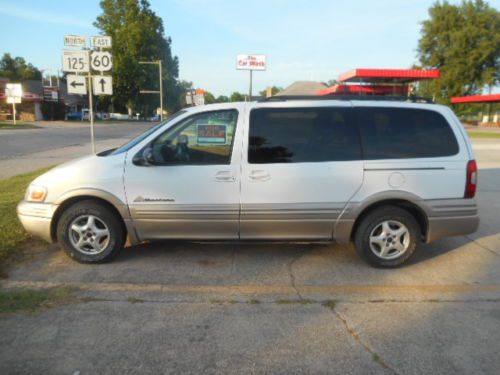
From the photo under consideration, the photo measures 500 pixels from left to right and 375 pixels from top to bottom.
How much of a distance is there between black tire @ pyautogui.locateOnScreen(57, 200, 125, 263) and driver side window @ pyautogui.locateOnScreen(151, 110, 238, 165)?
820mm

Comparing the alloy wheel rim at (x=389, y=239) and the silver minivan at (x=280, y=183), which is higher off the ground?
the silver minivan at (x=280, y=183)

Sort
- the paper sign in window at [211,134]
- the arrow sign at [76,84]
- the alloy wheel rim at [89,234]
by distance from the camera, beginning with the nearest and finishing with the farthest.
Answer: the alloy wheel rim at [89,234] < the paper sign in window at [211,134] < the arrow sign at [76,84]

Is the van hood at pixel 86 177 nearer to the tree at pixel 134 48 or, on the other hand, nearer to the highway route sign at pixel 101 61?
the highway route sign at pixel 101 61

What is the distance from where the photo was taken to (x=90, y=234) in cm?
458

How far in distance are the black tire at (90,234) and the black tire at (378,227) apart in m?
2.68

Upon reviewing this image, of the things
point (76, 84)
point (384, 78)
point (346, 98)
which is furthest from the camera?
point (384, 78)

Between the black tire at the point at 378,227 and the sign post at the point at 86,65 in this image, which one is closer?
the black tire at the point at 378,227

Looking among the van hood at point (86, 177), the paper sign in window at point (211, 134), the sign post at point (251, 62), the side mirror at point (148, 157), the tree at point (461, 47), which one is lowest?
the van hood at point (86, 177)

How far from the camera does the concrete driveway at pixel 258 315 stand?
9.46 feet

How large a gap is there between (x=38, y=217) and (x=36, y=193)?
27cm

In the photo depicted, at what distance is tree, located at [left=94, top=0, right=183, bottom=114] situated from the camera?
67.8m

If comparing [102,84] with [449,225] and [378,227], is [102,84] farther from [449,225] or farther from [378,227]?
[449,225]

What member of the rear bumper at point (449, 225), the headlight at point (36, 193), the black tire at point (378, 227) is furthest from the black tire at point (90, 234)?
the rear bumper at point (449, 225)

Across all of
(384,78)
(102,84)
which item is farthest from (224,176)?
(384,78)
